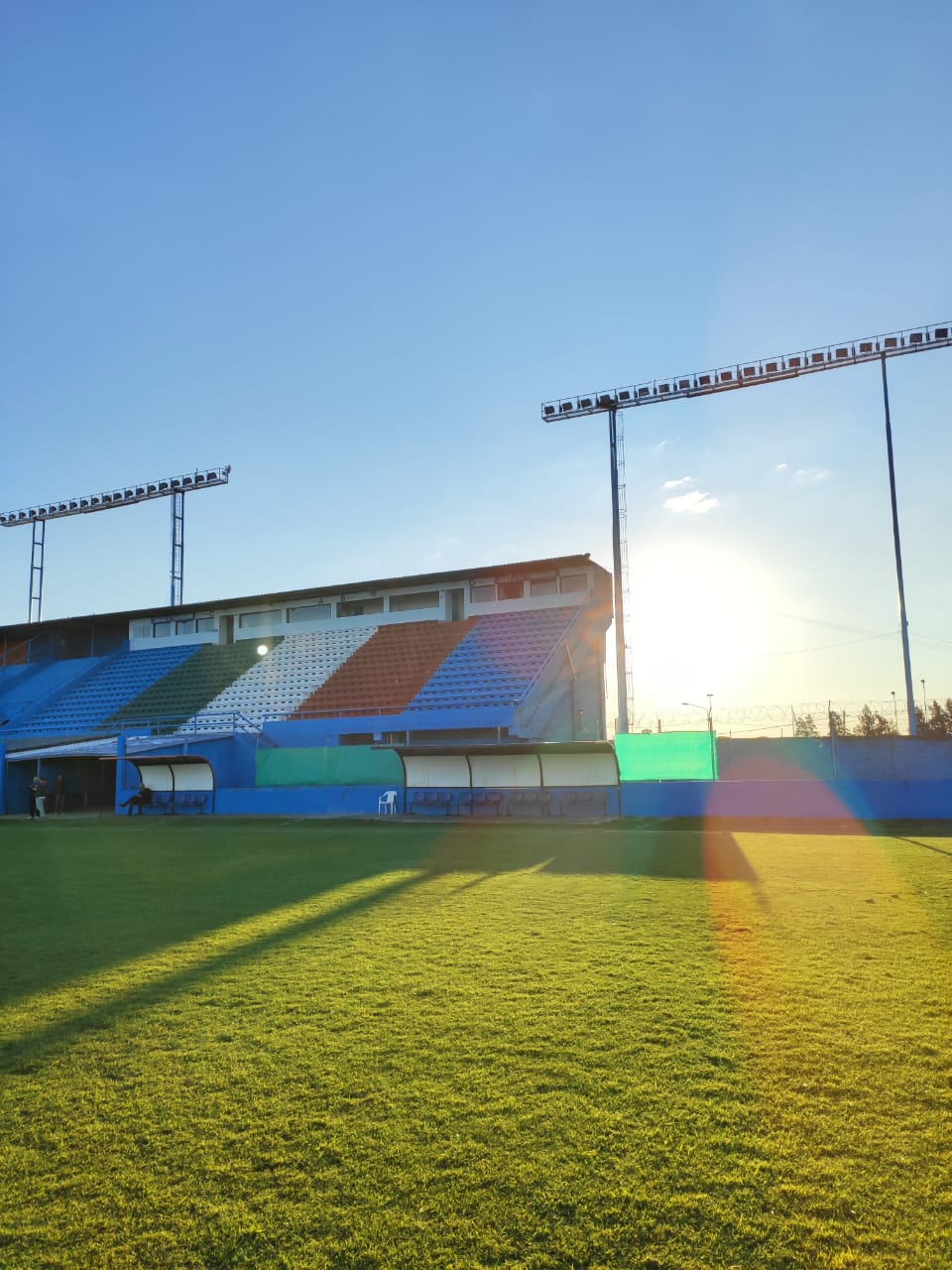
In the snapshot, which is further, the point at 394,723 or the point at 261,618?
the point at 261,618

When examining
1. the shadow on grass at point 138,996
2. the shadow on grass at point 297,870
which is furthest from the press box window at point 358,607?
the shadow on grass at point 138,996

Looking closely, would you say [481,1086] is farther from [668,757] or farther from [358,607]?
[358,607]

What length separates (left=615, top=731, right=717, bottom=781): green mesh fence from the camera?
71.7 feet

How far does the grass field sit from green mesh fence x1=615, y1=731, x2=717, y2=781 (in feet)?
44.4

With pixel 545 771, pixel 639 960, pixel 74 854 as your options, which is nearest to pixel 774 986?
pixel 639 960

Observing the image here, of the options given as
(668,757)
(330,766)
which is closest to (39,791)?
(330,766)

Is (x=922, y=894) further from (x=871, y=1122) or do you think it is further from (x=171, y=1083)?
(x=171, y=1083)

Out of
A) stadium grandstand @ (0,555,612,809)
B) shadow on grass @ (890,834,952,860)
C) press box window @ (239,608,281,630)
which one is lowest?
shadow on grass @ (890,834,952,860)

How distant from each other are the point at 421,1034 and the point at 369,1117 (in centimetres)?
102

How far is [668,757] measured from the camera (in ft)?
72.6

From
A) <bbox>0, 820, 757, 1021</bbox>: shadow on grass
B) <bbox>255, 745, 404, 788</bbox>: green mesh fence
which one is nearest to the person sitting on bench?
Answer: <bbox>255, 745, 404, 788</bbox>: green mesh fence

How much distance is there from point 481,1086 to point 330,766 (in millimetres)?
22065

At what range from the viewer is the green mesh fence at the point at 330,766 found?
24625 millimetres

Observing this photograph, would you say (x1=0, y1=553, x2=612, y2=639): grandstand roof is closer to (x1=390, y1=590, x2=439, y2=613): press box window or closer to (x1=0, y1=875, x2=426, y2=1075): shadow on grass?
(x1=390, y1=590, x2=439, y2=613): press box window
